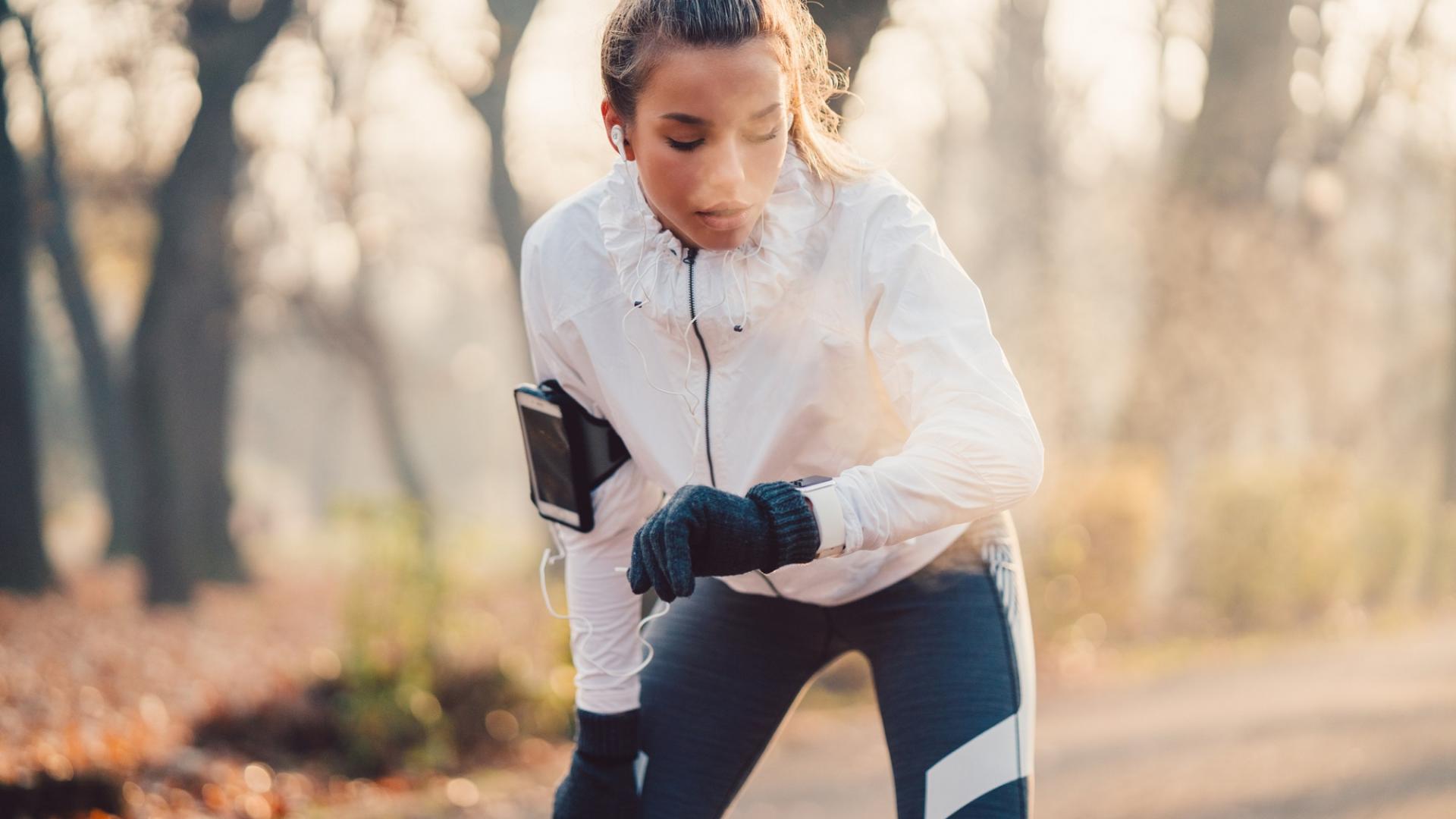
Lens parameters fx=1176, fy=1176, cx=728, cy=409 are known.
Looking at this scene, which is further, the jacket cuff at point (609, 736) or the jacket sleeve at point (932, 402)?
the jacket cuff at point (609, 736)

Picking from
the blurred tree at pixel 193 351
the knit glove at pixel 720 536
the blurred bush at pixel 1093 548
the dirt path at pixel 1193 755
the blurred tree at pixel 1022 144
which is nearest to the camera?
the knit glove at pixel 720 536

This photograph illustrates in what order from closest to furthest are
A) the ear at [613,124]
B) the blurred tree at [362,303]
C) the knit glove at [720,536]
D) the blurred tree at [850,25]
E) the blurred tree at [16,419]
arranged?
the knit glove at [720,536], the ear at [613,124], the blurred tree at [850,25], the blurred tree at [362,303], the blurred tree at [16,419]

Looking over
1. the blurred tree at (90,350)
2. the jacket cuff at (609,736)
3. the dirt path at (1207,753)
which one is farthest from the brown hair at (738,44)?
the blurred tree at (90,350)

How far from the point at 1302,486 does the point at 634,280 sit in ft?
37.4

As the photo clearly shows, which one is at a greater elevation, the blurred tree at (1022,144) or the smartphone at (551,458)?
the blurred tree at (1022,144)

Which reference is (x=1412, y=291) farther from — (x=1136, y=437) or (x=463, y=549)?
(x=463, y=549)

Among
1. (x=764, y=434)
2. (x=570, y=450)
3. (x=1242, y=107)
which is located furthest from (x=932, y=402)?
(x=1242, y=107)

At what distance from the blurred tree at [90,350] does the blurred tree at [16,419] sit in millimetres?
364

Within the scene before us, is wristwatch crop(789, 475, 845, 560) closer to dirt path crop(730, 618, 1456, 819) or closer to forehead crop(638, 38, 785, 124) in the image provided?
forehead crop(638, 38, 785, 124)

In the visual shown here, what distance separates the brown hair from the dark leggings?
724 millimetres

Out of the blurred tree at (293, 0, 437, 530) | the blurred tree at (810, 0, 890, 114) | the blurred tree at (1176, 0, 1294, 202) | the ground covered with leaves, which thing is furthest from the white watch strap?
the blurred tree at (1176, 0, 1294, 202)

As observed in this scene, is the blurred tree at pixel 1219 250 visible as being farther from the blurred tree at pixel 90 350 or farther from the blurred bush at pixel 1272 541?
the blurred tree at pixel 90 350

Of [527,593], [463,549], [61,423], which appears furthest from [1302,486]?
[61,423]

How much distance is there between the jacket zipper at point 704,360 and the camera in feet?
6.27
